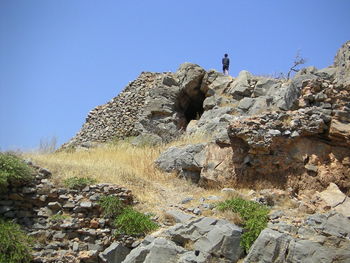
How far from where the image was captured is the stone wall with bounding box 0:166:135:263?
32.4 ft

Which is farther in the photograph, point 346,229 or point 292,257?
point 346,229

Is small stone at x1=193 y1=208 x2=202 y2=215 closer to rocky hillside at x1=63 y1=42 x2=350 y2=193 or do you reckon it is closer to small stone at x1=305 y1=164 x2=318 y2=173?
rocky hillside at x1=63 y1=42 x2=350 y2=193

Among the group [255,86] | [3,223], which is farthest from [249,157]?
[255,86]

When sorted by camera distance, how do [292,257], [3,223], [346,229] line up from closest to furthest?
[292,257] < [346,229] < [3,223]

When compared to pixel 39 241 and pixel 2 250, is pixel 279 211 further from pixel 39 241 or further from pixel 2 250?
pixel 2 250

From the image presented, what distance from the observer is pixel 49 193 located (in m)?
11.2

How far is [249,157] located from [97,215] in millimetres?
4981

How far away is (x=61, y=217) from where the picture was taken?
1065 cm

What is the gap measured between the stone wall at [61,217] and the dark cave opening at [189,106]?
12.4 meters

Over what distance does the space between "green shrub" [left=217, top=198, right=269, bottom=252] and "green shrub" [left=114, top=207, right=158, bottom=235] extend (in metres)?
1.88

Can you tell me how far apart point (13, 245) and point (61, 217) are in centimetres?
157

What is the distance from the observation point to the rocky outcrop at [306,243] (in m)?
8.41

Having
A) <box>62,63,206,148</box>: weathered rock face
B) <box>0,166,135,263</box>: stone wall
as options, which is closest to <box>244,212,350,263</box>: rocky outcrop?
<box>0,166,135,263</box>: stone wall

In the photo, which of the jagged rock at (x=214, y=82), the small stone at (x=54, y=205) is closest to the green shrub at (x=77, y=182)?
the small stone at (x=54, y=205)
